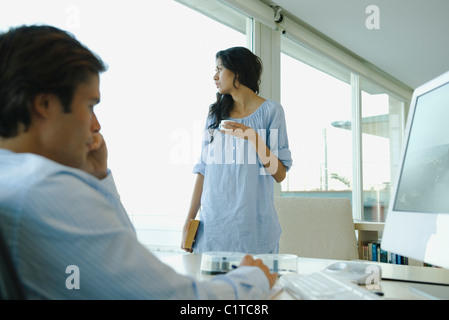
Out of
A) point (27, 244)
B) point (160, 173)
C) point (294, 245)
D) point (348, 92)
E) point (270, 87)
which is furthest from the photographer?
point (348, 92)

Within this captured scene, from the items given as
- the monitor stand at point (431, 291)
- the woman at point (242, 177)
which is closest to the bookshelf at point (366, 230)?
the woman at point (242, 177)

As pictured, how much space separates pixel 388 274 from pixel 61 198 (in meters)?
0.93

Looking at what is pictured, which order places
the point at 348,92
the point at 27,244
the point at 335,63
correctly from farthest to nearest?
the point at 348,92 < the point at 335,63 < the point at 27,244

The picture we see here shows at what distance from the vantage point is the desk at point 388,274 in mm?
887

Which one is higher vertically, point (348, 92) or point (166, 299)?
point (348, 92)

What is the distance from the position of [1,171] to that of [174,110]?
8.21 ft

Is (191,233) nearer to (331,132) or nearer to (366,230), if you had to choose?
(366,230)

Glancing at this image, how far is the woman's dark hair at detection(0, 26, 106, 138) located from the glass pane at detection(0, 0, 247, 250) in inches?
66.7

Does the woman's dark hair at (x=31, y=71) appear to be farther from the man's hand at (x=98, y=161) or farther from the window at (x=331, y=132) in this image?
the window at (x=331, y=132)

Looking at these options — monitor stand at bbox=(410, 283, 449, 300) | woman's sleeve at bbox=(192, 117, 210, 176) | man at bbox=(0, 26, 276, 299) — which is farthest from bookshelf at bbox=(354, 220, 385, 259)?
man at bbox=(0, 26, 276, 299)

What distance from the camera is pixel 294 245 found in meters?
2.72

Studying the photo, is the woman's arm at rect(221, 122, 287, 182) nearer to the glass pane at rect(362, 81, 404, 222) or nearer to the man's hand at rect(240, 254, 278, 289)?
the man's hand at rect(240, 254, 278, 289)
